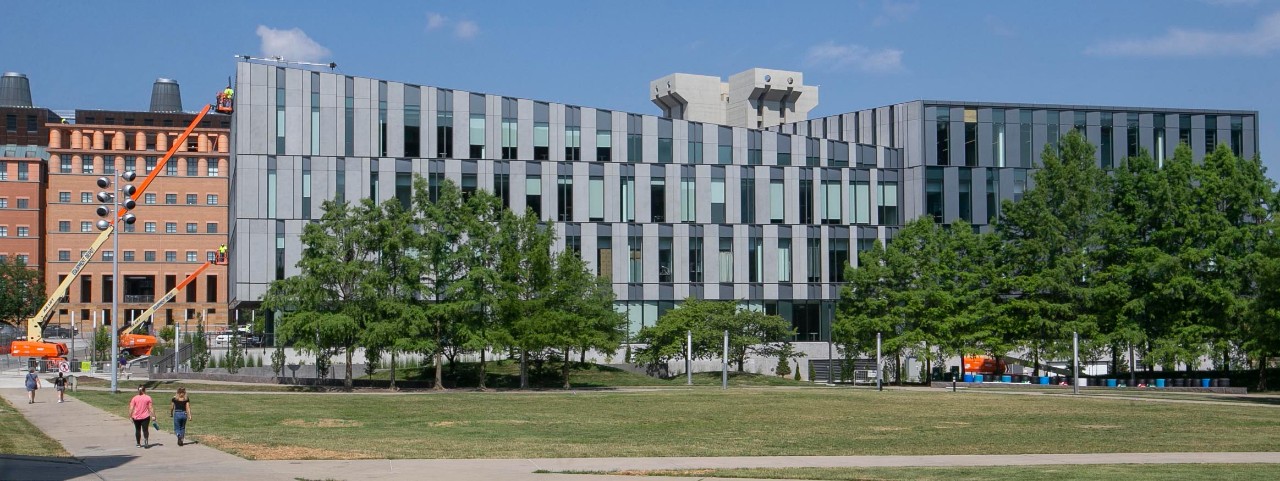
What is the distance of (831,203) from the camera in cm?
9488

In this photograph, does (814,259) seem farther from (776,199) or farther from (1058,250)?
(1058,250)

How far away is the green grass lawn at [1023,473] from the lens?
24.4 m

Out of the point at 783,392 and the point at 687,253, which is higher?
the point at 687,253

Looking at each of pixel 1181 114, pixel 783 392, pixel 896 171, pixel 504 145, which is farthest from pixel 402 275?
pixel 1181 114

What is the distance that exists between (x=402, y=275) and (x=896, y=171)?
4260 cm

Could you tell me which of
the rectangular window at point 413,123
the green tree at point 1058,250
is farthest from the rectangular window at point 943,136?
the rectangular window at point 413,123

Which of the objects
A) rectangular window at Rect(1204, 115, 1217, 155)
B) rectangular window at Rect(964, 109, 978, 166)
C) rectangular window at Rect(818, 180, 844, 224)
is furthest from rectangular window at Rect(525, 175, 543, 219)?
rectangular window at Rect(1204, 115, 1217, 155)

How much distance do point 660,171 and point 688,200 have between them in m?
2.78

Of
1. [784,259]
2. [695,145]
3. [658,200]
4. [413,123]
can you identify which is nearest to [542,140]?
[413,123]

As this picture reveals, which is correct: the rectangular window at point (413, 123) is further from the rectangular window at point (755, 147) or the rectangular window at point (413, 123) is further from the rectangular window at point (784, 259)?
the rectangular window at point (784, 259)

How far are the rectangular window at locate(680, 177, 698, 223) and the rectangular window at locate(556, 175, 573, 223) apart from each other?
766 cm

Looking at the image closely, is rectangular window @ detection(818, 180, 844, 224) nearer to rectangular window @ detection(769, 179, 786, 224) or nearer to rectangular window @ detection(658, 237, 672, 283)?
rectangular window @ detection(769, 179, 786, 224)

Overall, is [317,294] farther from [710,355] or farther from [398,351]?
[710,355]

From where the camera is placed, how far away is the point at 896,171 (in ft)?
314
